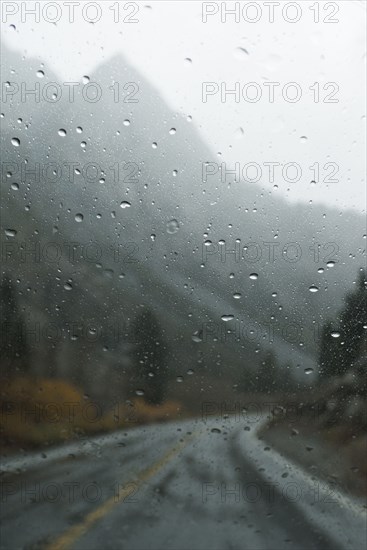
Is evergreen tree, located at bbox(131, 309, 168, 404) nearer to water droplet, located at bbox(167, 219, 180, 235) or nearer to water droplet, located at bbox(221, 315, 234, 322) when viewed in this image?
water droplet, located at bbox(221, 315, 234, 322)

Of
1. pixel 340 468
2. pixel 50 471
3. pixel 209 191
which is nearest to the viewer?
pixel 50 471

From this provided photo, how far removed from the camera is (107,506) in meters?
4.22

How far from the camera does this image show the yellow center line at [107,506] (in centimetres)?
370

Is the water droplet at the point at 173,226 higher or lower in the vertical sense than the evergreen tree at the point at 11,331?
higher

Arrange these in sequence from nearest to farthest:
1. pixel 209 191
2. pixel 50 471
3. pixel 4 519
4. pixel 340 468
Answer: pixel 4 519 → pixel 50 471 → pixel 340 468 → pixel 209 191

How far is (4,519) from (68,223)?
2.32 metres

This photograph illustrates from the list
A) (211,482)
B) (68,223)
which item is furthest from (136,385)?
(68,223)

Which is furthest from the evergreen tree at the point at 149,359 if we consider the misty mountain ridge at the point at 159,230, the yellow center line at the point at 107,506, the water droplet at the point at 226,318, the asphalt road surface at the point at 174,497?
the water droplet at the point at 226,318

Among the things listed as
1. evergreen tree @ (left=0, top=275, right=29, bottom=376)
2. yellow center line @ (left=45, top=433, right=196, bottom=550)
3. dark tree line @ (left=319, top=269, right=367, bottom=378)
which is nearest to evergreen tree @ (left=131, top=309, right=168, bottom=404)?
yellow center line @ (left=45, top=433, right=196, bottom=550)

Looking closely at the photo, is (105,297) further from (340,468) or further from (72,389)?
(340,468)

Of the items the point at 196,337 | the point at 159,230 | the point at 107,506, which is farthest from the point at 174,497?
the point at 159,230

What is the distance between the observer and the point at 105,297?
514 cm

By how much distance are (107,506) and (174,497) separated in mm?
472

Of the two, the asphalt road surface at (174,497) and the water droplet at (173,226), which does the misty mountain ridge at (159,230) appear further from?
the asphalt road surface at (174,497)
